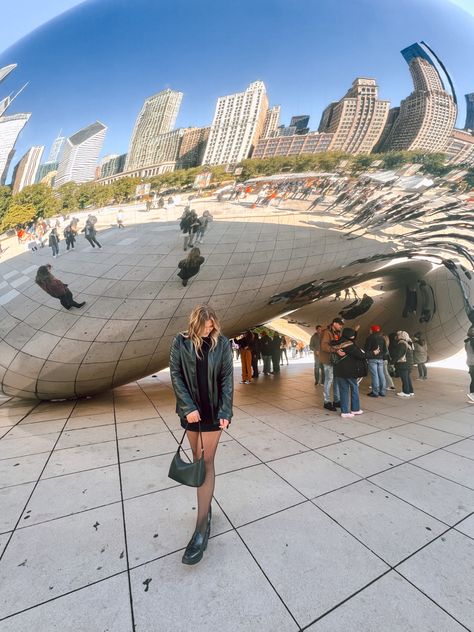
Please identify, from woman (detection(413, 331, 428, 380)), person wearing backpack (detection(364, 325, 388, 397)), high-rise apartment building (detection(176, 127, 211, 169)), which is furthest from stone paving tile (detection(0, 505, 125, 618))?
woman (detection(413, 331, 428, 380))

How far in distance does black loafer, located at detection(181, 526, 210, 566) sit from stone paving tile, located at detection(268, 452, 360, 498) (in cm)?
103

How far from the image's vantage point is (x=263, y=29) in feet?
9.05

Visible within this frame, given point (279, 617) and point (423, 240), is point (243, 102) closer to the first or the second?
point (423, 240)

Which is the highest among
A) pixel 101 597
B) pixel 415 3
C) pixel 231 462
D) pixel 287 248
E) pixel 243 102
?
pixel 415 3

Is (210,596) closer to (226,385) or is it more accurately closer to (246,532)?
(246,532)

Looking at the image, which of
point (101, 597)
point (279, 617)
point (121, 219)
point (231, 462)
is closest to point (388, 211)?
point (121, 219)

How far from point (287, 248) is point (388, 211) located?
1370 mm

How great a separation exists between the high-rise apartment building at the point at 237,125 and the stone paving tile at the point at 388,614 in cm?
354

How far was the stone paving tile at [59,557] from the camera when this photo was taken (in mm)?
1640

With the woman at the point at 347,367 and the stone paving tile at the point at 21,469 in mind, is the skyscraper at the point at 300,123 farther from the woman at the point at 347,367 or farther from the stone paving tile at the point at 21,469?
the stone paving tile at the point at 21,469

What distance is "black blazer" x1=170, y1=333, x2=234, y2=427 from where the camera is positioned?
1957mm

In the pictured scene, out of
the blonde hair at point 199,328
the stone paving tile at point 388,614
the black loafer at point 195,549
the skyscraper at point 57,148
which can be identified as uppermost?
the skyscraper at point 57,148

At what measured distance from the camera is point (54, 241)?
10.8 feet

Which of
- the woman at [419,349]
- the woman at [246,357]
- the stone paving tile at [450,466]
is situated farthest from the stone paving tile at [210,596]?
the woman at [419,349]
